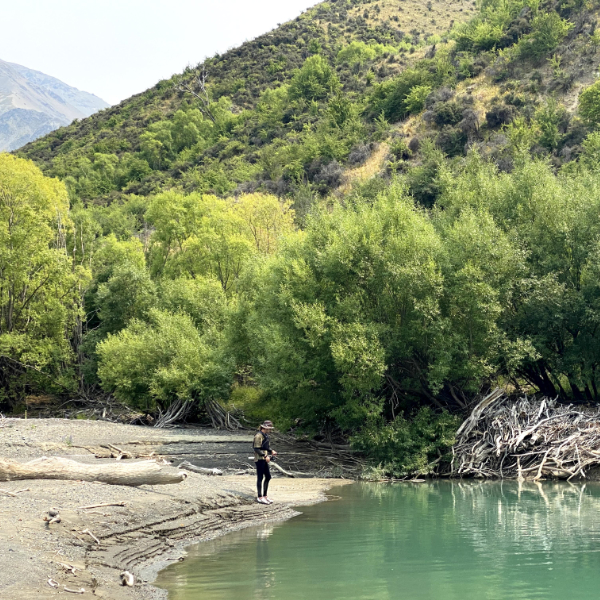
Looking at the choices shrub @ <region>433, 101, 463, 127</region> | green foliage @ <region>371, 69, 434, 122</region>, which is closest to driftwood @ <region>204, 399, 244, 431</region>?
shrub @ <region>433, 101, 463, 127</region>

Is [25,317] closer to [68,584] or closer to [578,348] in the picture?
[578,348]

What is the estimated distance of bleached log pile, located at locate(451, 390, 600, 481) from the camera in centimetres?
2595

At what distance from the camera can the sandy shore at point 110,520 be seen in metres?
11.9

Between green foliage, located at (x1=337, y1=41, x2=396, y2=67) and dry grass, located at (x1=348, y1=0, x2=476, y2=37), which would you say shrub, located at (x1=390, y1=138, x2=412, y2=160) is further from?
dry grass, located at (x1=348, y1=0, x2=476, y2=37)

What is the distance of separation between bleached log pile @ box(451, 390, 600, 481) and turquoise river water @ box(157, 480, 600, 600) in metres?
3.31

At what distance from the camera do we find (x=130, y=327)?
146 ft

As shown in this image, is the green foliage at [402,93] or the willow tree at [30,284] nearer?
the willow tree at [30,284]

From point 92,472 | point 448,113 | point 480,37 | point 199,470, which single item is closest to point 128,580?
point 92,472

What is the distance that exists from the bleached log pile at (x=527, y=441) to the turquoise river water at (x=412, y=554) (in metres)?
3.31

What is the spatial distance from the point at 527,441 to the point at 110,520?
16408 mm

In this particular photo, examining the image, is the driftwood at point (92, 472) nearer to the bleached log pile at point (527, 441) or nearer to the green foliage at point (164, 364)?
the bleached log pile at point (527, 441)

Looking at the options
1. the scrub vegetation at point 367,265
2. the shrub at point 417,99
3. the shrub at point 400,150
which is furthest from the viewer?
the shrub at point 417,99

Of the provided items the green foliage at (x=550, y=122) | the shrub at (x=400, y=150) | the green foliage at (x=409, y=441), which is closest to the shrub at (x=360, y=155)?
the shrub at (x=400, y=150)

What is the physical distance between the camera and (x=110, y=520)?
52.5ft
